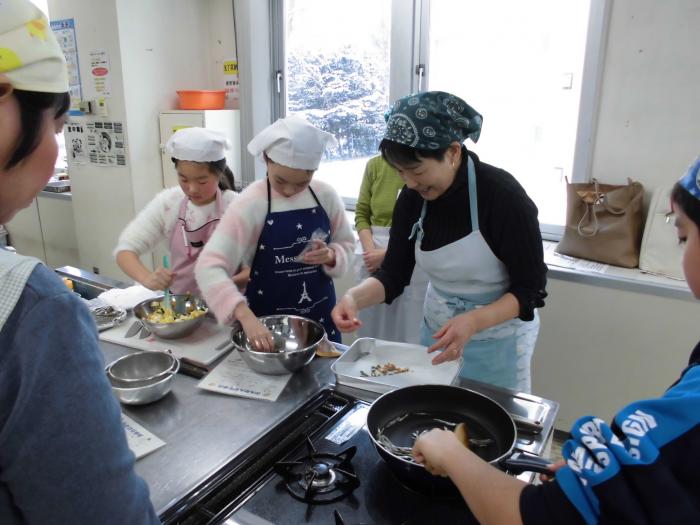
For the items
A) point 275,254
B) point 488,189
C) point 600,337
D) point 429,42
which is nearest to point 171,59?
point 429,42

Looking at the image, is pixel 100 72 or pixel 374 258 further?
pixel 100 72

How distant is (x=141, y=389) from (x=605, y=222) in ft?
6.64

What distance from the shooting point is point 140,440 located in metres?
0.99

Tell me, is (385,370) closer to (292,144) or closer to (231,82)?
(292,144)

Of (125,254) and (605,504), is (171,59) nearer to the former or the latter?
(125,254)

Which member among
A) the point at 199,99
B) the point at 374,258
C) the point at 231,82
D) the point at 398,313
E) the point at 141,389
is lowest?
the point at 398,313

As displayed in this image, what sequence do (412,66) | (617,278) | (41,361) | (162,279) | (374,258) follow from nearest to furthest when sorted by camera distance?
(41,361)
(162,279)
(617,278)
(374,258)
(412,66)

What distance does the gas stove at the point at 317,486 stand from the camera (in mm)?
814

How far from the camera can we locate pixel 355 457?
0.95 meters

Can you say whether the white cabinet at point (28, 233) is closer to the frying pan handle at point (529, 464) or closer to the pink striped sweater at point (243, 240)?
the pink striped sweater at point (243, 240)

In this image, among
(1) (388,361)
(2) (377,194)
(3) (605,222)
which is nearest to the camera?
(1) (388,361)

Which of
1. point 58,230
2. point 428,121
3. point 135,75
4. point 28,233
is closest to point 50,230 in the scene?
point 58,230

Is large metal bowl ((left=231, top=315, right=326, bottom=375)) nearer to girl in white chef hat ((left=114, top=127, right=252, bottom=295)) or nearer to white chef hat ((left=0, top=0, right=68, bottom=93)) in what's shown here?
girl in white chef hat ((left=114, top=127, right=252, bottom=295))

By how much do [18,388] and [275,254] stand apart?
1158mm
